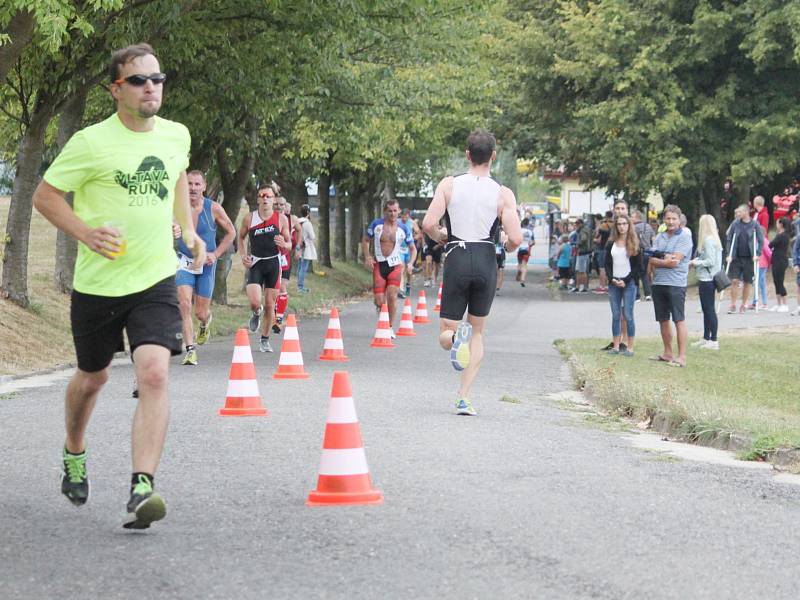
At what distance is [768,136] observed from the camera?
126ft

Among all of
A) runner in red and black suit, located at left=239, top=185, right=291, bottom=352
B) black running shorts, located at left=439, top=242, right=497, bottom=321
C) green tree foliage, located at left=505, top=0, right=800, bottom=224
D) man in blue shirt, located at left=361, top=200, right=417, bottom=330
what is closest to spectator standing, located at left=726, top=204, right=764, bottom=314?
green tree foliage, located at left=505, top=0, right=800, bottom=224

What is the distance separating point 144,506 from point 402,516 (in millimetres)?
1233

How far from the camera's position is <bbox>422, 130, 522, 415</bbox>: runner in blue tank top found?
11219mm

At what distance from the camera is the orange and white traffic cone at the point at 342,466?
7184mm

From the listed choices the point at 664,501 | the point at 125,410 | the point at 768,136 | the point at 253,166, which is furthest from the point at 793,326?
the point at 664,501

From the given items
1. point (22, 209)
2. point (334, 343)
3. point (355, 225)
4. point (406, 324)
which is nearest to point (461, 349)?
point (334, 343)

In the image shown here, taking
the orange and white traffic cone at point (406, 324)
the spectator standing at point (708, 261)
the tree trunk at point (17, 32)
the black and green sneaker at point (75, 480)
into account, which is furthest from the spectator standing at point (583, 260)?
the black and green sneaker at point (75, 480)

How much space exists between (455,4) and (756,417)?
593 inches

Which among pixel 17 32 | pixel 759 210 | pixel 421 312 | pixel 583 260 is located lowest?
pixel 421 312

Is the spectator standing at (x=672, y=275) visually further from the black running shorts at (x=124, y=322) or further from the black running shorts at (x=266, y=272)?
the black running shorts at (x=124, y=322)

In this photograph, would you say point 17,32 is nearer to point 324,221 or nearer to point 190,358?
point 190,358

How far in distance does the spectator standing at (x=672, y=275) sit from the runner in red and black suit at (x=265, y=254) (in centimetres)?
426

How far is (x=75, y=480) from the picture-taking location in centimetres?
695

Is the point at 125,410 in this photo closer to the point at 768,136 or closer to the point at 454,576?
the point at 454,576
